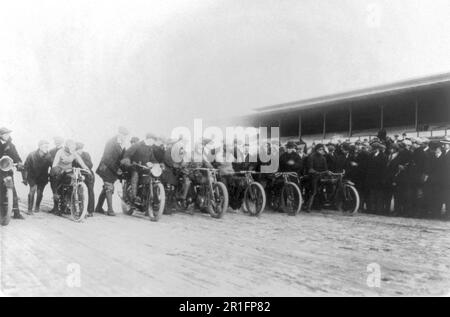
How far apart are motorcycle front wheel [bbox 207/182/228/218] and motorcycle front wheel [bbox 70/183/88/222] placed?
8.42 ft

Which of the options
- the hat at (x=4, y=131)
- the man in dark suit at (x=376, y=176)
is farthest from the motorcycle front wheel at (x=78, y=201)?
the man in dark suit at (x=376, y=176)

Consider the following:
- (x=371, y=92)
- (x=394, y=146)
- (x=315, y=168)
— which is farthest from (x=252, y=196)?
(x=371, y=92)

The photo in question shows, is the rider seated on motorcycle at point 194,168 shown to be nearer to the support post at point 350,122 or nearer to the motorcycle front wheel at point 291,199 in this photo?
the motorcycle front wheel at point 291,199

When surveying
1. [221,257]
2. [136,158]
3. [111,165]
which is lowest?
[221,257]

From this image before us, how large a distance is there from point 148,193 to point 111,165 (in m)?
1.18

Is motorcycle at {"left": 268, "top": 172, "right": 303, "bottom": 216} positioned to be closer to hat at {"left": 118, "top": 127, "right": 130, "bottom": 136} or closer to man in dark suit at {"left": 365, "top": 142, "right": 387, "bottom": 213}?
man in dark suit at {"left": 365, "top": 142, "right": 387, "bottom": 213}

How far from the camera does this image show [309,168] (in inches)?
434

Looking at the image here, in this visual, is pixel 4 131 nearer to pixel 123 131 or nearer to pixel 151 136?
pixel 123 131

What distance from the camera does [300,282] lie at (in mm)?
4531

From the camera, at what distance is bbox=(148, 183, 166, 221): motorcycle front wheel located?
896cm

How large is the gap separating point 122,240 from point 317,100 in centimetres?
1022

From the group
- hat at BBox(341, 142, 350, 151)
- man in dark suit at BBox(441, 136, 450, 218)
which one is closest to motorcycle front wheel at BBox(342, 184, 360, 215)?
hat at BBox(341, 142, 350, 151)

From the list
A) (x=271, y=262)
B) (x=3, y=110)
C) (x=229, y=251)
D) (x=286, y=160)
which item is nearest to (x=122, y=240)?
(x=229, y=251)

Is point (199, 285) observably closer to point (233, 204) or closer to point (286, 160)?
point (233, 204)
